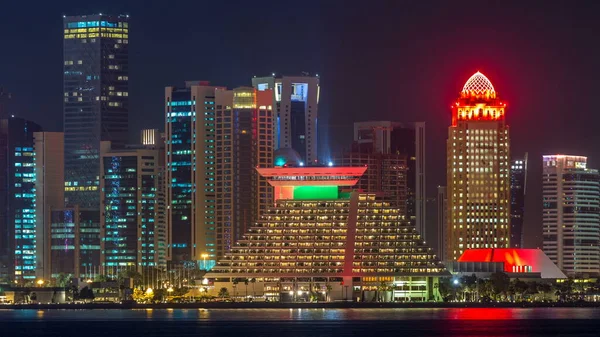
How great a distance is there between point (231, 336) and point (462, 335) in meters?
26.0

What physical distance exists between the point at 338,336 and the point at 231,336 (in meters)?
12.0

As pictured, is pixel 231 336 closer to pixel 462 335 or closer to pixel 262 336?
pixel 262 336

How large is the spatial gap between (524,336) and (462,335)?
6.98 metres

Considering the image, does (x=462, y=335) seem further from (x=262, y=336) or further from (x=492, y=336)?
(x=262, y=336)

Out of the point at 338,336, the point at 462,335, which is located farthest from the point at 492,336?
the point at 338,336

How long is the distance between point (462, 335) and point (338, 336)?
45.7 feet

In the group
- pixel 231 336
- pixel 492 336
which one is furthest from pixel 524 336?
pixel 231 336

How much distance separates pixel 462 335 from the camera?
7864 inches

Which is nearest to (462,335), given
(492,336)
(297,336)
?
(492,336)

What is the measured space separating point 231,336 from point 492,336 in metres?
29.2

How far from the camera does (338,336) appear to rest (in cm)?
19950

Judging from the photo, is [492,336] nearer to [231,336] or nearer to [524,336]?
[524,336]

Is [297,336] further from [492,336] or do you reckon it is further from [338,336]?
[492,336]

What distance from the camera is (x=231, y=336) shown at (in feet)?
656
